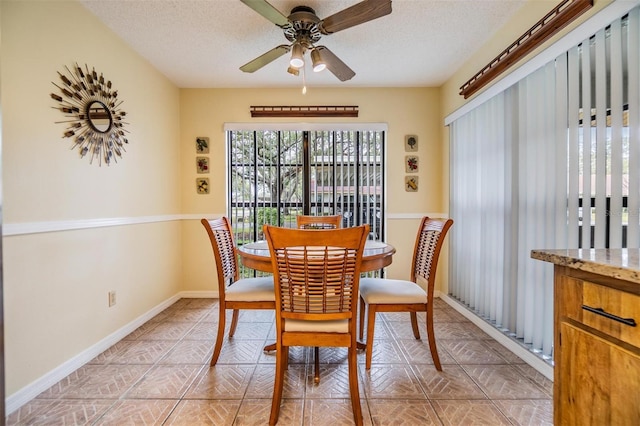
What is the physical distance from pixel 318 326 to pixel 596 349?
1045 mm

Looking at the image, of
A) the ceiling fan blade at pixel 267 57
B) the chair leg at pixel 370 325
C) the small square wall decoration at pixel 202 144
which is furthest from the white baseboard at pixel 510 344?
the small square wall decoration at pixel 202 144

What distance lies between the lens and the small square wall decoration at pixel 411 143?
3459 millimetres

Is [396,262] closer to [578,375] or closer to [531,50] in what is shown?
[531,50]

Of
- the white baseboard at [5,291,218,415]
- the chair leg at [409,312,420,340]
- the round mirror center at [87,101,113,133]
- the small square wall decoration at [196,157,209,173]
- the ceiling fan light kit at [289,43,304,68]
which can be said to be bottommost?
the white baseboard at [5,291,218,415]

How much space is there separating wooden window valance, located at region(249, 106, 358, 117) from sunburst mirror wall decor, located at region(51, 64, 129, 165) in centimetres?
144

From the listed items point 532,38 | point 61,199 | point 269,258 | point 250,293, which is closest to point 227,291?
point 250,293

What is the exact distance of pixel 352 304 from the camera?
145cm

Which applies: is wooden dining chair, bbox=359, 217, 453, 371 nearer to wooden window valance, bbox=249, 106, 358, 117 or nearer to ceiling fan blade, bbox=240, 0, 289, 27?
ceiling fan blade, bbox=240, 0, 289, 27

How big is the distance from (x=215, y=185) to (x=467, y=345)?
310 cm

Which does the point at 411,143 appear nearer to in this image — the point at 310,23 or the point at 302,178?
the point at 302,178

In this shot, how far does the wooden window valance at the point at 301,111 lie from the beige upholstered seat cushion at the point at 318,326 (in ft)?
8.57

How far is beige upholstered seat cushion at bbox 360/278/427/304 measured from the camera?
185 cm

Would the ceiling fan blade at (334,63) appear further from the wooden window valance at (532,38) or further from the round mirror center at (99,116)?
the round mirror center at (99,116)

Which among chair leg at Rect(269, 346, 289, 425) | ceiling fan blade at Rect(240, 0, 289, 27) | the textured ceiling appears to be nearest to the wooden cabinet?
chair leg at Rect(269, 346, 289, 425)
